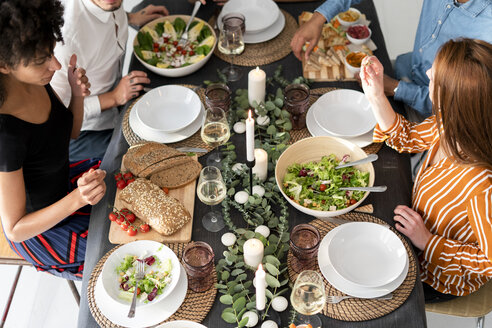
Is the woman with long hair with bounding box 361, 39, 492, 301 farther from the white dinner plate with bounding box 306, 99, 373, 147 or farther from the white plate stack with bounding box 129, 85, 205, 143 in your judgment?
the white plate stack with bounding box 129, 85, 205, 143

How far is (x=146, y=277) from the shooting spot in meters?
1.59

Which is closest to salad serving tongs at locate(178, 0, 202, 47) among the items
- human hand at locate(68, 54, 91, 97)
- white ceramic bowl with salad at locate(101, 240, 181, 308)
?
human hand at locate(68, 54, 91, 97)

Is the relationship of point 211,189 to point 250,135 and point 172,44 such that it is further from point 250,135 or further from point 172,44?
point 172,44

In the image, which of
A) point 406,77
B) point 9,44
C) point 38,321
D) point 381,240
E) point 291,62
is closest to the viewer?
point 9,44

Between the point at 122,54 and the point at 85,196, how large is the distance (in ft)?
3.47

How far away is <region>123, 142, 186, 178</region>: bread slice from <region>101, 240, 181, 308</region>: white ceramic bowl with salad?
12.2 inches

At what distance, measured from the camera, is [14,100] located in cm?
176

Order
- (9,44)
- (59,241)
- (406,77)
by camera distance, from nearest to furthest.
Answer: (9,44) < (59,241) < (406,77)

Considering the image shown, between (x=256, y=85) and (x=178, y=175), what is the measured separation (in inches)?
18.9

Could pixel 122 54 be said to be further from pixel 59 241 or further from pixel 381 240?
pixel 381 240

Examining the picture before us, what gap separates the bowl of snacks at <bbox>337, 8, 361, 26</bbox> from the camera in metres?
2.41

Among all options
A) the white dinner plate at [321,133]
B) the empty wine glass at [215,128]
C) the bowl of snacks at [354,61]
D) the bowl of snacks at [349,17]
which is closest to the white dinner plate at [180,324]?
the empty wine glass at [215,128]

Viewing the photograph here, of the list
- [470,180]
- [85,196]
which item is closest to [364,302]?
[470,180]

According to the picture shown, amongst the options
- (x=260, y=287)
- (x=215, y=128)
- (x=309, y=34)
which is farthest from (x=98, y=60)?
(x=260, y=287)
